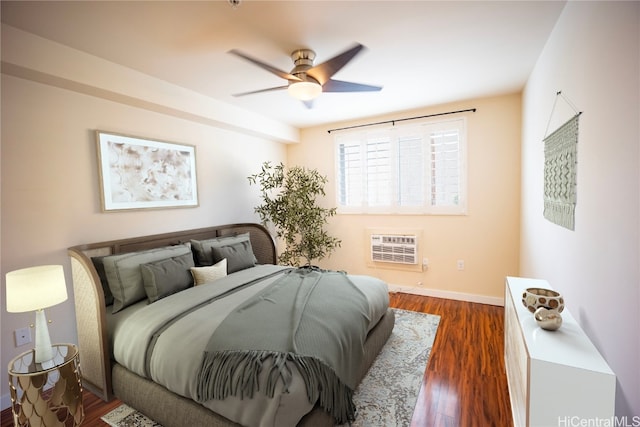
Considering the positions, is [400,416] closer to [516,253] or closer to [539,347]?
[539,347]

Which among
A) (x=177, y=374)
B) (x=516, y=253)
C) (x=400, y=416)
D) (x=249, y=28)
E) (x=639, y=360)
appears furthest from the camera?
(x=516, y=253)

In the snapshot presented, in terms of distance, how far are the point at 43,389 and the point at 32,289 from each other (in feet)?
1.96

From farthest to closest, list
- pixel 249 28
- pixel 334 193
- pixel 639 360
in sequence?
1. pixel 334 193
2. pixel 249 28
3. pixel 639 360

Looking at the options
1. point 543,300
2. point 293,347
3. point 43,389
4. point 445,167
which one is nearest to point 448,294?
point 445,167

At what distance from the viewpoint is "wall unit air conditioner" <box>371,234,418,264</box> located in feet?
13.0

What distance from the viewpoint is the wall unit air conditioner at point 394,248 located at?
156 inches

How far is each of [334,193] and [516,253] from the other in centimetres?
254

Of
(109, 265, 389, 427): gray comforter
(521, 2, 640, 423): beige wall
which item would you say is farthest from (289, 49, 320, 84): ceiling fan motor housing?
(109, 265, 389, 427): gray comforter

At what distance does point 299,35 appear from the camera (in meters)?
2.01

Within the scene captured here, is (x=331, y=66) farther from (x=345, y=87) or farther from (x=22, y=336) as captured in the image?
(x=22, y=336)

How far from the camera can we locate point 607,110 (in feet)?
4.11

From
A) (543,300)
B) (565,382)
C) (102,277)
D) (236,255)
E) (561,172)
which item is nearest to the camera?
(565,382)

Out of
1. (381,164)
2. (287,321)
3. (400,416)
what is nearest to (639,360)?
(400,416)

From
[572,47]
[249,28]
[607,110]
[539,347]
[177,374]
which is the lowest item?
[177,374]
